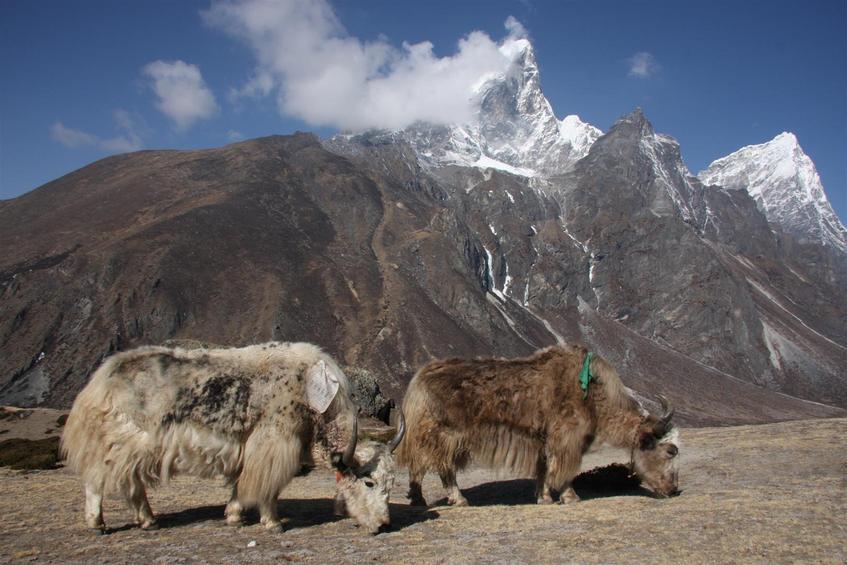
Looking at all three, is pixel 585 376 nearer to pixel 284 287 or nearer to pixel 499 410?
pixel 499 410

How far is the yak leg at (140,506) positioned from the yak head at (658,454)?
802cm

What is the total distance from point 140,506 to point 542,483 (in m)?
6.53

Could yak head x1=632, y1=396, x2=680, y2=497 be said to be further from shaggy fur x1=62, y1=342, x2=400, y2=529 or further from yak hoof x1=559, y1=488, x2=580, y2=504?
shaggy fur x1=62, y1=342, x2=400, y2=529

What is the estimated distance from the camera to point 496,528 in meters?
8.27

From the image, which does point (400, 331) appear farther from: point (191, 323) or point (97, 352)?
point (97, 352)

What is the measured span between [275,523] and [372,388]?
20509mm

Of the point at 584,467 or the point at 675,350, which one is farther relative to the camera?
the point at 675,350

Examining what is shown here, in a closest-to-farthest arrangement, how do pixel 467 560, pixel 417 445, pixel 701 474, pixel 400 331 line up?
pixel 467 560, pixel 417 445, pixel 701 474, pixel 400 331

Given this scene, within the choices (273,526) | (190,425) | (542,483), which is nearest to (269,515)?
(273,526)

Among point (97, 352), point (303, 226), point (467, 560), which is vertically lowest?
point (467, 560)

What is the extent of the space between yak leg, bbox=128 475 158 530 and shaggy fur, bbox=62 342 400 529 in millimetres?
14

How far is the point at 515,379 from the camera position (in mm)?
10664

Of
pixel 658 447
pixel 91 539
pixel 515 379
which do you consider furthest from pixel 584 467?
pixel 91 539

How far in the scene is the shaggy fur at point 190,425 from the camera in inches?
313
